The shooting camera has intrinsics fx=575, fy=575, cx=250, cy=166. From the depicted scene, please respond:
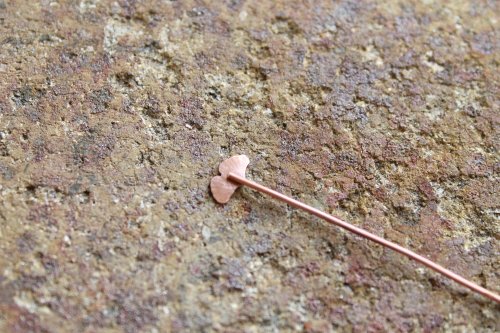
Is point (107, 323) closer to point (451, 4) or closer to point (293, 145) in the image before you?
point (293, 145)

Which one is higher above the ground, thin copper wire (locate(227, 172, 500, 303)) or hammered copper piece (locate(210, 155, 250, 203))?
thin copper wire (locate(227, 172, 500, 303))

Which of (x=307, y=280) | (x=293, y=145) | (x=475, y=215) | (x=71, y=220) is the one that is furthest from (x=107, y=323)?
(x=475, y=215)

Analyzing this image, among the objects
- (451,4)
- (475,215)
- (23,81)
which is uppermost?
(451,4)

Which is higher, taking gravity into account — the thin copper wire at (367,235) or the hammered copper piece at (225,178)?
the thin copper wire at (367,235)

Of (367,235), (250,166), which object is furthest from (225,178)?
(367,235)

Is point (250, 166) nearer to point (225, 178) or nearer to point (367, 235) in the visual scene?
point (225, 178)
